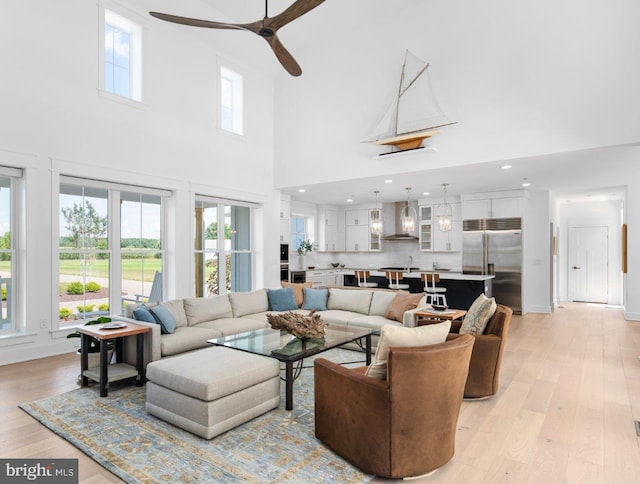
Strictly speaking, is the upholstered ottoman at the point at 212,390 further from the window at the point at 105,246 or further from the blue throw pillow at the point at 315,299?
the window at the point at 105,246

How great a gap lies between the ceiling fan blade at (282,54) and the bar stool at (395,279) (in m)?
4.55

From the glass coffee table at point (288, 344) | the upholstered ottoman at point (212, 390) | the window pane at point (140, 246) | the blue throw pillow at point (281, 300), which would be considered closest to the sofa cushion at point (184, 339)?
the glass coffee table at point (288, 344)

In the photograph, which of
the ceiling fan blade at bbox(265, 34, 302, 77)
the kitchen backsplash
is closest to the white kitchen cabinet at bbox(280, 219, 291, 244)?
the kitchen backsplash

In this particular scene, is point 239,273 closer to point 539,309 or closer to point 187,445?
point 187,445

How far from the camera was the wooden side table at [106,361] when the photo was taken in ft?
11.4

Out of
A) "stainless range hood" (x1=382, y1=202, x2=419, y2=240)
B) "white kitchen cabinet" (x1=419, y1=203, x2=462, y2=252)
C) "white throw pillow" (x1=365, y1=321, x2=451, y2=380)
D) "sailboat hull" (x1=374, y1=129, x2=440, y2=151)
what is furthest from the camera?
"stainless range hood" (x1=382, y1=202, x2=419, y2=240)

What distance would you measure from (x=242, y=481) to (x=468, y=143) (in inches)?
210

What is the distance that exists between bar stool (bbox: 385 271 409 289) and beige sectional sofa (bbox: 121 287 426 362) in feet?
6.32

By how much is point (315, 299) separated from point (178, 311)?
→ 2063mm

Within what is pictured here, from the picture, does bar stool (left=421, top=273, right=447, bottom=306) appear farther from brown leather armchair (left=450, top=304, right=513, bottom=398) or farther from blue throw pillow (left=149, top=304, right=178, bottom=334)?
blue throw pillow (left=149, top=304, right=178, bottom=334)

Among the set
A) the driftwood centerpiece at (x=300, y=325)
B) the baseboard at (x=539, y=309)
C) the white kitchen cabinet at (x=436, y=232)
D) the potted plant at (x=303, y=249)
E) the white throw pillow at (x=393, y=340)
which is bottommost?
the baseboard at (x=539, y=309)

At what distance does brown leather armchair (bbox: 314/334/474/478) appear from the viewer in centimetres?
212

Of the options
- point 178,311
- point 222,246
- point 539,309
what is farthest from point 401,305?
point 539,309

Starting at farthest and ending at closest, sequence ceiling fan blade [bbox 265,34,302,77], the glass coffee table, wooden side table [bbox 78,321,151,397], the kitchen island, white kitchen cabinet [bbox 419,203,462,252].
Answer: white kitchen cabinet [bbox 419,203,462,252], the kitchen island, ceiling fan blade [bbox 265,34,302,77], wooden side table [bbox 78,321,151,397], the glass coffee table
